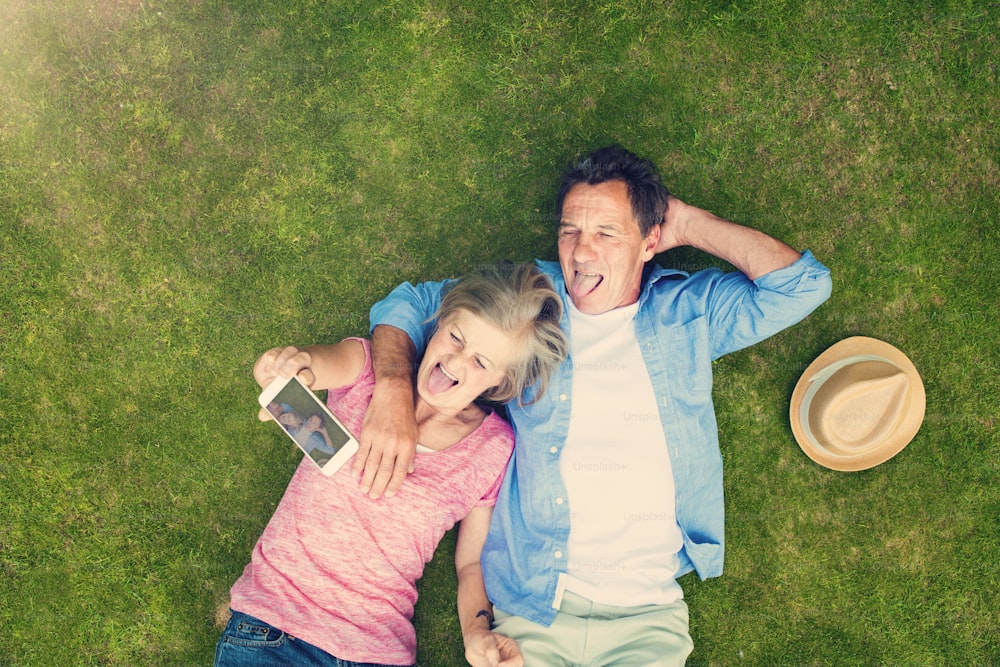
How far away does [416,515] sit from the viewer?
3312 mm

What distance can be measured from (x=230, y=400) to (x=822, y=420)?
11.9ft

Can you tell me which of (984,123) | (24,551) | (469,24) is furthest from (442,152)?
(24,551)

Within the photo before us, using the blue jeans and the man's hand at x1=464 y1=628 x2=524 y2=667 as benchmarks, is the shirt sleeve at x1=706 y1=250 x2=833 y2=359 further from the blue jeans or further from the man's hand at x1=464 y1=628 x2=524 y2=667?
the blue jeans

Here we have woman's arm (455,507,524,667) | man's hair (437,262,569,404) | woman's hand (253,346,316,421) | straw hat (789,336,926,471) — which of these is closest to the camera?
woman's hand (253,346,316,421)

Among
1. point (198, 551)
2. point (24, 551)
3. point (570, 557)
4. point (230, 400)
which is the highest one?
point (230, 400)

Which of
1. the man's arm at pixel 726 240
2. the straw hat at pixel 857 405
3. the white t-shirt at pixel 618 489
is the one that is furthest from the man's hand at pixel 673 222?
the straw hat at pixel 857 405

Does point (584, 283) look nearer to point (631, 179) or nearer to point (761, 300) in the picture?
point (631, 179)

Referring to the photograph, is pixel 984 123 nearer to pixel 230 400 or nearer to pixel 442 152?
pixel 442 152

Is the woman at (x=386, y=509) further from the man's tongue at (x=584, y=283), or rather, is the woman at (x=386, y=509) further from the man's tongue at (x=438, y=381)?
the man's tongue at (x=584, y=283)

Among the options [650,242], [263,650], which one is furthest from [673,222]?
[263,650]

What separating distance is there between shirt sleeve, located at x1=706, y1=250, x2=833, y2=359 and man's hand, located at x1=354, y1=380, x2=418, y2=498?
1.76 meters

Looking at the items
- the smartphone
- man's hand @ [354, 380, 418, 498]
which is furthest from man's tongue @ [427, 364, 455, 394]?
the smartphone

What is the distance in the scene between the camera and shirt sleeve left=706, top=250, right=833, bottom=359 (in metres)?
3.31

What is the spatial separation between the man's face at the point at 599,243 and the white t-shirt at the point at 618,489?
1.38ft
